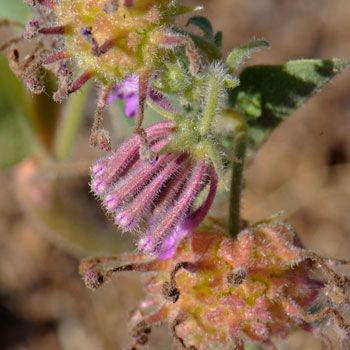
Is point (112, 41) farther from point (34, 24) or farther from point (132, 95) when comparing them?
point (132, 95)

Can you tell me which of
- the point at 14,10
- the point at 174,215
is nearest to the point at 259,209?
the point at 14,10

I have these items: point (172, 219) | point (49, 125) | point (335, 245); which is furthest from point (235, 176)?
point (335, 245)

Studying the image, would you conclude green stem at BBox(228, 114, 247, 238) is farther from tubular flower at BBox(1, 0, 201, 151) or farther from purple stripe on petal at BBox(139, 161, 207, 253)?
tubular flower at BBox(1, 0, 201, 151)

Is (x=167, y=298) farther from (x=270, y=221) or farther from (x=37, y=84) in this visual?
(x=37, y=84)

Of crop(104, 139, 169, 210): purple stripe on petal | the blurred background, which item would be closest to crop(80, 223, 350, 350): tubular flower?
crop(104, 139, 169, 210): purple stripe on petal

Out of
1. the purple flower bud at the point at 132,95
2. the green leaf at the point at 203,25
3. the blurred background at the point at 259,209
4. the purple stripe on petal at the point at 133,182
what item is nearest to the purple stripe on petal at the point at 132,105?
the purple flower bud at the point at 132,95
